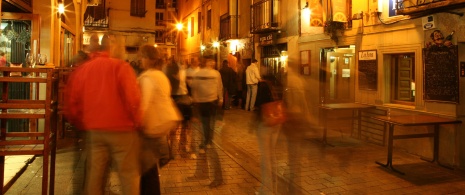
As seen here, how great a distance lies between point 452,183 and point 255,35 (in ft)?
40.3

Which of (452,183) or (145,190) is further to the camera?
(452,183)

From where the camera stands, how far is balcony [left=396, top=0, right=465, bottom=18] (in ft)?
22.9

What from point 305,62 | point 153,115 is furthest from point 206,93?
point 305,62

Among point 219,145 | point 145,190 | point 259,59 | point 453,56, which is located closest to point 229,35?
point 259,59

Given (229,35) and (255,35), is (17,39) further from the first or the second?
(229,35)

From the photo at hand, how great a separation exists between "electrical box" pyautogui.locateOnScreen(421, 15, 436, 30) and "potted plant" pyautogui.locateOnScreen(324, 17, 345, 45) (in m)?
2.81

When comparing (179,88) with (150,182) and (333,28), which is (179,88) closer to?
(150,182)

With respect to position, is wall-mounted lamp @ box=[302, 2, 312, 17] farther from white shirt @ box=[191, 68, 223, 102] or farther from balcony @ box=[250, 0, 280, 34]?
white shirt @ box=[191, 68, 223, 102]

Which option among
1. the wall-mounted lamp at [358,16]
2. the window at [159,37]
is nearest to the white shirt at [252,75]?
the wall-mounted lamp at [358,16]

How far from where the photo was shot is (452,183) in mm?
6375

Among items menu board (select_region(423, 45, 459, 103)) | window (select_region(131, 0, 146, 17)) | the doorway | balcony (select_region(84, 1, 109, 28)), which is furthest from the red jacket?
window (select_region(131, 0, 146, 17))

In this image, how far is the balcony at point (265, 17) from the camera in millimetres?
15477

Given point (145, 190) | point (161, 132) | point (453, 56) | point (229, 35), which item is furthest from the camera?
point (229, 35)

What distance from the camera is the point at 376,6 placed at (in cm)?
938
